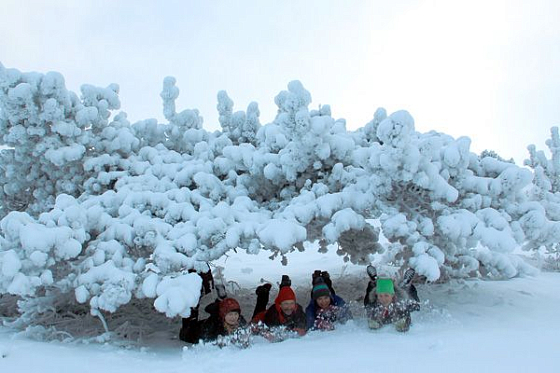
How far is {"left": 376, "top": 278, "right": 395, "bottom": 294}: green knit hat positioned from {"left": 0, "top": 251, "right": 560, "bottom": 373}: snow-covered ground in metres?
0.35

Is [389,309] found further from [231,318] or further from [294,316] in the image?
[231,318]

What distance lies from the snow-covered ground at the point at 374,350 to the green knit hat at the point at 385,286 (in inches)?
13.9

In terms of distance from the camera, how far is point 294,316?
4.53m

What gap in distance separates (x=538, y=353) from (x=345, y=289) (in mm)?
3757

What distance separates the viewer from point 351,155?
5098 millimetres

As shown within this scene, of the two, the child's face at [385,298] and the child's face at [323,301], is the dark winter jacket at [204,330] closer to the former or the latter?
the child's face at [323,301]

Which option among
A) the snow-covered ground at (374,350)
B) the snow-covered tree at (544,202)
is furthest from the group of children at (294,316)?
the snow-covered tree at (544,202)

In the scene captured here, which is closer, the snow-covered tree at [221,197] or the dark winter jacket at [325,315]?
the snow-covered tree at [221,197]

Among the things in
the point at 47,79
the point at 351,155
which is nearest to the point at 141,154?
the point at 47,79

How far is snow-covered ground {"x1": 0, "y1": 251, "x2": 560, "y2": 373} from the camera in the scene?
3229 millimetres

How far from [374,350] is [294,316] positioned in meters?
1.13

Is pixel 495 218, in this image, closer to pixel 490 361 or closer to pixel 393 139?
pixel 393 139

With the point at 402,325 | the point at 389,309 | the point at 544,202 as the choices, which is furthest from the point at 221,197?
the point at 544,202

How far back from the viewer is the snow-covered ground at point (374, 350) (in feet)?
10.6
